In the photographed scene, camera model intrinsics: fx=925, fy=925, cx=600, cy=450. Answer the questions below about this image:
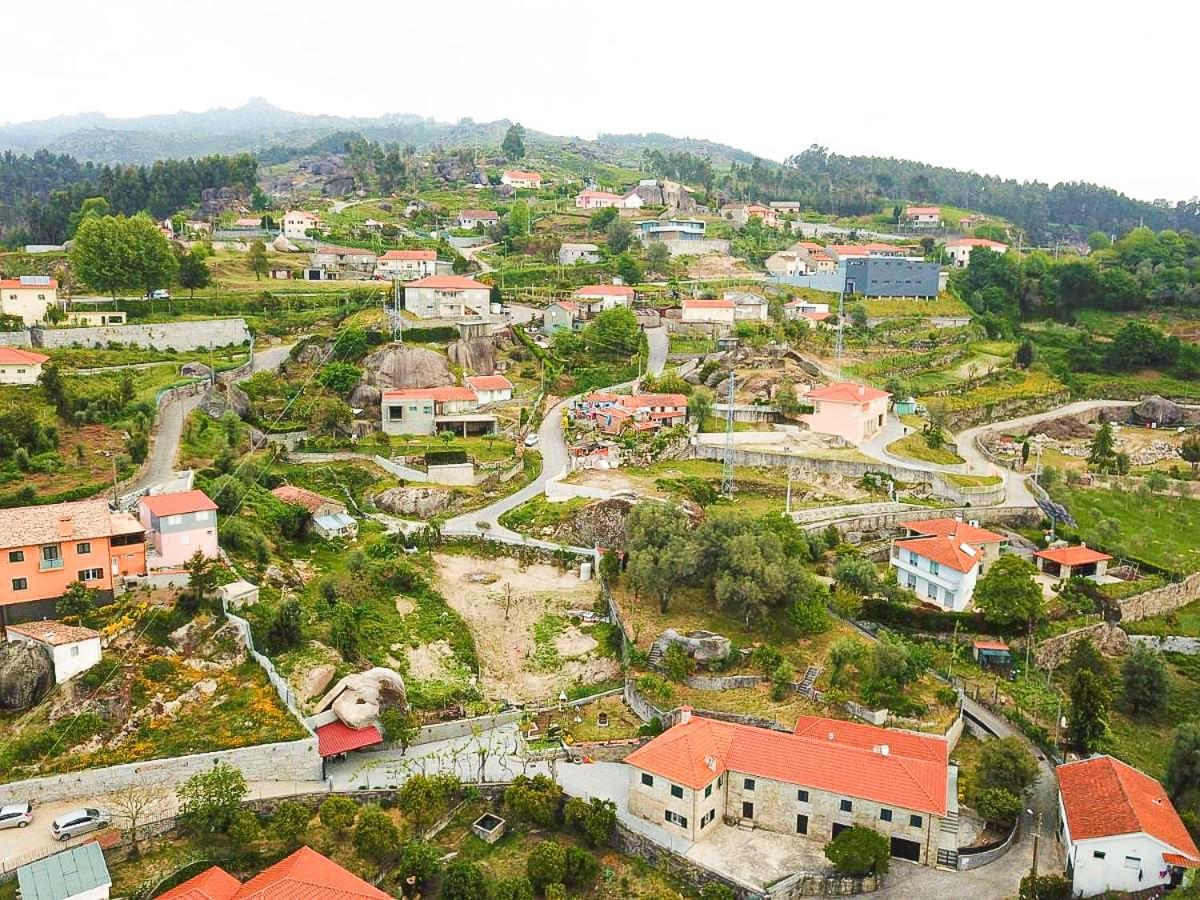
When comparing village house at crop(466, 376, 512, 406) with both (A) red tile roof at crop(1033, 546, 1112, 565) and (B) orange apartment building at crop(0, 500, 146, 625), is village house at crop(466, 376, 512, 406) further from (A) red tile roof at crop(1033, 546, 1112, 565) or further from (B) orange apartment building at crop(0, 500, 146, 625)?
(A) red tile roof at crop(1033, 546, 1112, 565)

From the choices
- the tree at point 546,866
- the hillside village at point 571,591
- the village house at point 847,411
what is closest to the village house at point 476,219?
the hillside village at point 571,591

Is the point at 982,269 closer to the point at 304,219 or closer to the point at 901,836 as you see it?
the point at 304,219

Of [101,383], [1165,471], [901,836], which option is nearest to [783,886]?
[901,836]

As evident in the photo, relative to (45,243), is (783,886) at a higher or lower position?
lower

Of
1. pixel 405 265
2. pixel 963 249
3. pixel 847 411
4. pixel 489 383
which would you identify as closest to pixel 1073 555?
pixel 847 411

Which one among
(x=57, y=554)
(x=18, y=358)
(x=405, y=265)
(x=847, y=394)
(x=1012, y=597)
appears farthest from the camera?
(x=405, y=265)

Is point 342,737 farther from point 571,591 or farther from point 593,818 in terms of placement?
point 571,591

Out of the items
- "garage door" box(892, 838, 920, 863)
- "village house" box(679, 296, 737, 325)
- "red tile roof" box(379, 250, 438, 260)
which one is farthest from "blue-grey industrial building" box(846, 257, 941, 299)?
"garage door" box(892, 838, 920, 863)

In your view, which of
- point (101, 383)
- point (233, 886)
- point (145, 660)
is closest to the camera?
point (233, 886)
